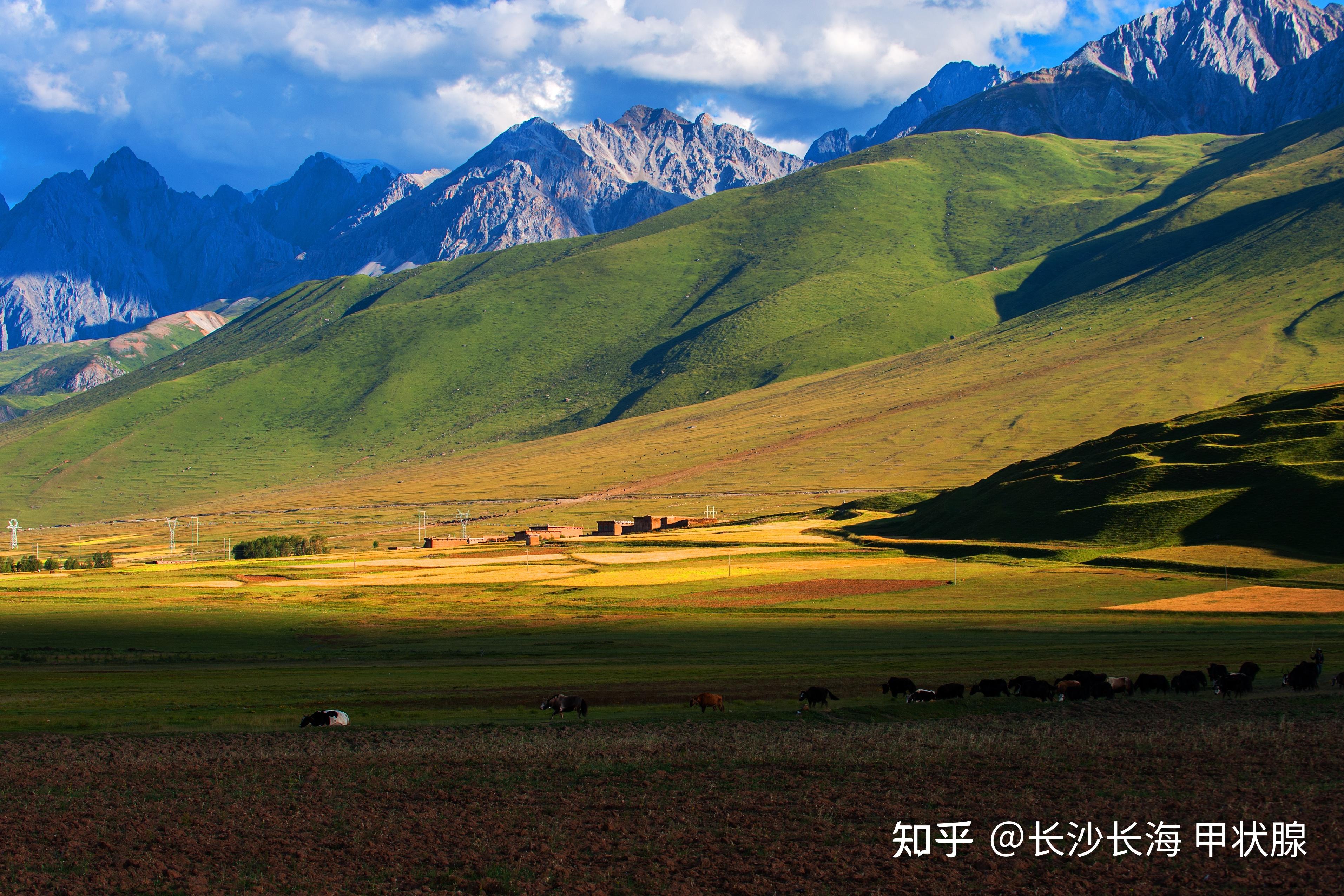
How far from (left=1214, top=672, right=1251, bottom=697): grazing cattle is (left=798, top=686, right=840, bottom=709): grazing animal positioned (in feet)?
45.1

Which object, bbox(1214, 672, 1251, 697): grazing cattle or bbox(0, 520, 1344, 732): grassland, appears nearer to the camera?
bbox(1214, 672, 1251, 697): grazing cattle

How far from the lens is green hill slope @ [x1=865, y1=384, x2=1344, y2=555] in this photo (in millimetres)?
96625

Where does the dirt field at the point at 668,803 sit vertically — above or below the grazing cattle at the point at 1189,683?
above

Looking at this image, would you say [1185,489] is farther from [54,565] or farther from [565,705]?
[54,565]

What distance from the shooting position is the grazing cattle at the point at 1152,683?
3662 cm

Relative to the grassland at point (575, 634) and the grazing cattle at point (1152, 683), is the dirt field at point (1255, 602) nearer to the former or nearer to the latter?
the grassland at point (575, 634)

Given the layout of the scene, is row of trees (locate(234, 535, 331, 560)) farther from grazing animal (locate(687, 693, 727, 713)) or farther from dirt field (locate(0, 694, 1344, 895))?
dirt field (locate(0, 694, 1344, 895))

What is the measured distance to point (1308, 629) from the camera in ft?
185

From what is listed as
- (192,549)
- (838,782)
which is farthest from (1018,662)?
(192,549)

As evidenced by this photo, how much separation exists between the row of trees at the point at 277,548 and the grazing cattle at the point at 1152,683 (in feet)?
412

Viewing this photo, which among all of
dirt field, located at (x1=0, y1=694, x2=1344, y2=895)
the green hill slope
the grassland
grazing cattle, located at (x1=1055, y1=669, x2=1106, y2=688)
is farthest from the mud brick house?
dirt field, located at (x1=0, y1=694, x2=1344, y2=895)

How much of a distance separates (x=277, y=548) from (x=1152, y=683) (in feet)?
441

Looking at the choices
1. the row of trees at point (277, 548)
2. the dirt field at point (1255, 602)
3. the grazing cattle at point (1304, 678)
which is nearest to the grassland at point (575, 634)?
the dirt field at point (1255, 602)

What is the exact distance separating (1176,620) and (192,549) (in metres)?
164
